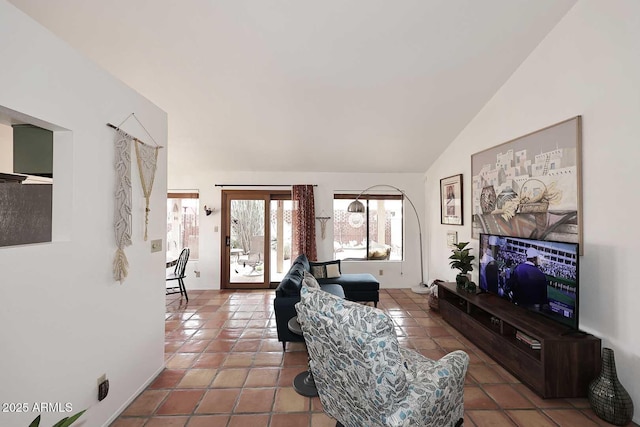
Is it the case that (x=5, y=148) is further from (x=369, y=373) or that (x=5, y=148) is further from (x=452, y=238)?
(x=452, y=238)

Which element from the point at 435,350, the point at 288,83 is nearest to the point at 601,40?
the point at 288,83

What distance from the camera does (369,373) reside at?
135 centimetres

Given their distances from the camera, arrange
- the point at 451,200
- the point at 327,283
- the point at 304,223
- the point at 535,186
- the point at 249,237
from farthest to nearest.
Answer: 1. the point at 249,237
2. the point at 304,223
3. the point at 451,200
4. the point at 327,283
5. the point at 535,186

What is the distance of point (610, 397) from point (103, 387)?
3514 millimetres

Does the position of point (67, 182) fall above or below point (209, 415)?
above

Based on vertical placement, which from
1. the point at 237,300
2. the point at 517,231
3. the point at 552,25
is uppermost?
the point at 552,25

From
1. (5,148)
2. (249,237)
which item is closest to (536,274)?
(249,237)

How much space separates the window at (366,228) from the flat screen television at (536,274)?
262cm

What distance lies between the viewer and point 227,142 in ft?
15.2

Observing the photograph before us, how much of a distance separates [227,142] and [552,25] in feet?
14.0

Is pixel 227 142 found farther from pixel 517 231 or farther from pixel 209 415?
pixel 517 231

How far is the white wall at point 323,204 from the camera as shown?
19.0 ft

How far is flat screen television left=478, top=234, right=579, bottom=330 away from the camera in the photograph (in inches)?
92.4

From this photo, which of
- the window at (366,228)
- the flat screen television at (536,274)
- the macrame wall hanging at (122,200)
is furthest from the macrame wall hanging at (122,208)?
the window at (366,228)
